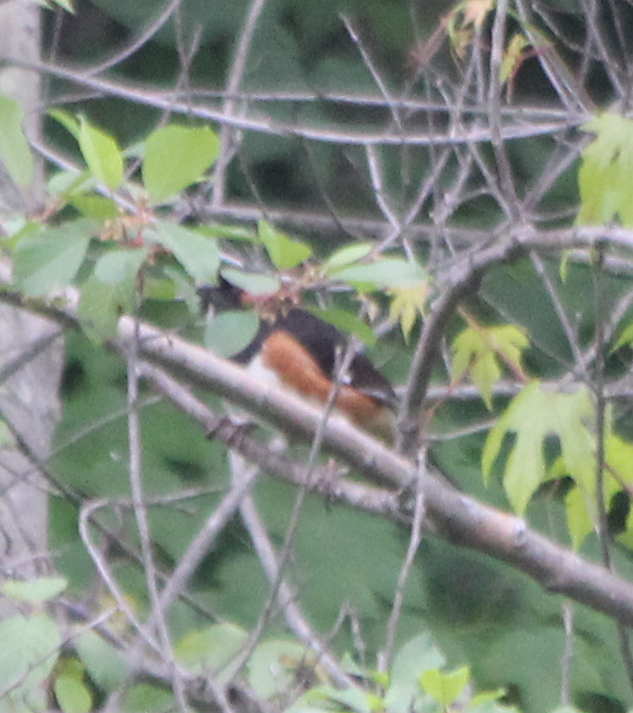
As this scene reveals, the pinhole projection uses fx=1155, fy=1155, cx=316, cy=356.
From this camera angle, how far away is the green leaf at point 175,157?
3.30 ft

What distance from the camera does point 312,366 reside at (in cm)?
254

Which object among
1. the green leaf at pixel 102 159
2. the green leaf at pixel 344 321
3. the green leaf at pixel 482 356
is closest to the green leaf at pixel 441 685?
the green leaf at pixel 344 321

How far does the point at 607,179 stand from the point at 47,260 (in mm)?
716

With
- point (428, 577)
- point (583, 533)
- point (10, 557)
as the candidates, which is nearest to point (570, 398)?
point (583, 533)

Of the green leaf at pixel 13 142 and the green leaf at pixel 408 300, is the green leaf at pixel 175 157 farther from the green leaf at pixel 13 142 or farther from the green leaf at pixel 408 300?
the green leaf at pixel 408 300

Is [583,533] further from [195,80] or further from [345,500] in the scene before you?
[195,80]

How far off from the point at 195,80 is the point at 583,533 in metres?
2.14

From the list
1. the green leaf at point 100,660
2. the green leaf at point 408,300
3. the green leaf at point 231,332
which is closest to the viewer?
the green leaf at point 231,332

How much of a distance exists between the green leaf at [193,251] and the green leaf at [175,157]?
36 millimetres

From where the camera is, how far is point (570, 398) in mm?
1532

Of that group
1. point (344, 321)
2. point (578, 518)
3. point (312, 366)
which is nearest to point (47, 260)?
point (344, 321)

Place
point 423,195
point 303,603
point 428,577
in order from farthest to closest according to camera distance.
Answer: point 428,577, point 303,603, point 423,195

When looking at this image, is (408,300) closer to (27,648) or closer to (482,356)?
(482,356)

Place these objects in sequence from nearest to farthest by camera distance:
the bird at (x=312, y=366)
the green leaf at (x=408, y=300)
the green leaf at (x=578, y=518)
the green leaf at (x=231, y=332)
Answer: the green leaf at (x=231, y=332), the green leaf at (x=578, y=518), the green leaf at (x=408, y=300), the bird at (x=312, y=366)
